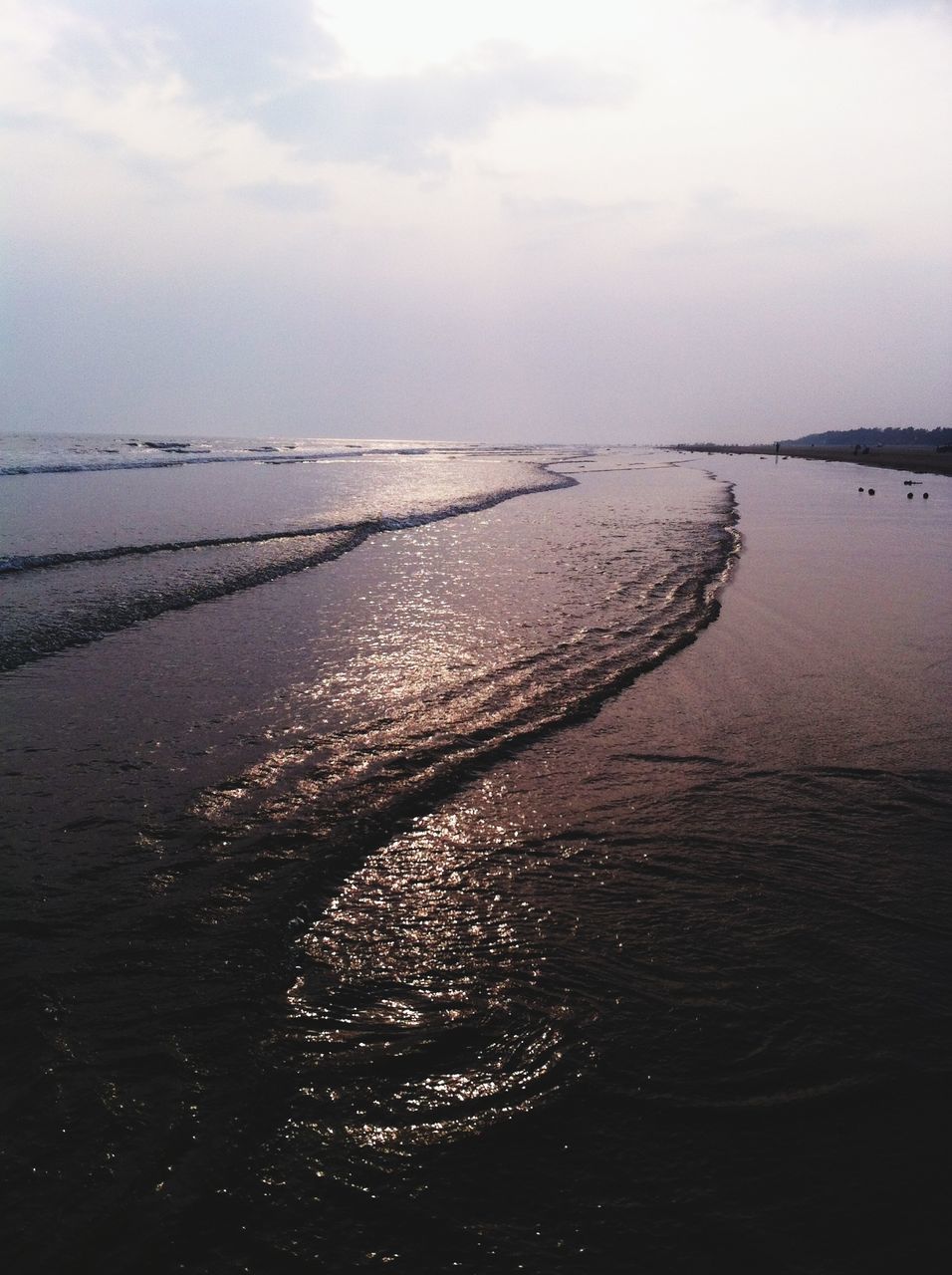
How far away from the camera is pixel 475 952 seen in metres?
4.00

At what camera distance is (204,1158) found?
2.79 meters

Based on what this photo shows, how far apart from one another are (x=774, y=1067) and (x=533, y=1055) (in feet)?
3.33

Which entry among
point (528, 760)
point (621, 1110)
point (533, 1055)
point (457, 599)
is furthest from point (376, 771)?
point (457, 599)

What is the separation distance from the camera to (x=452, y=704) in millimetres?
7887

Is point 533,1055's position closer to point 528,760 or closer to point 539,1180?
point 539,1180

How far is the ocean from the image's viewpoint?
8.62 feet

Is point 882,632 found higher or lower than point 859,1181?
higher

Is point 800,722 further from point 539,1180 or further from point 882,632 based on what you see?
point 539,1180

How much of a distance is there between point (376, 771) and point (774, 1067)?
3740 mm

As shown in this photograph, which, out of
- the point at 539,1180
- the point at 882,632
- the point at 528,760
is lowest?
the point at 539,1180

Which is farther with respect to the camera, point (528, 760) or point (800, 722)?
point (800, 722)

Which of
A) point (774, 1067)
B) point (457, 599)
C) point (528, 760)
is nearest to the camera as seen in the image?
point (774, 1067)

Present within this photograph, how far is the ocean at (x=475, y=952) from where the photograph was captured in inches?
103

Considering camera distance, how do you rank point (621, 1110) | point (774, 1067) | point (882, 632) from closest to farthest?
1. point (621, 1110)
2. point (774, 1067)
3. point (882, 632)
